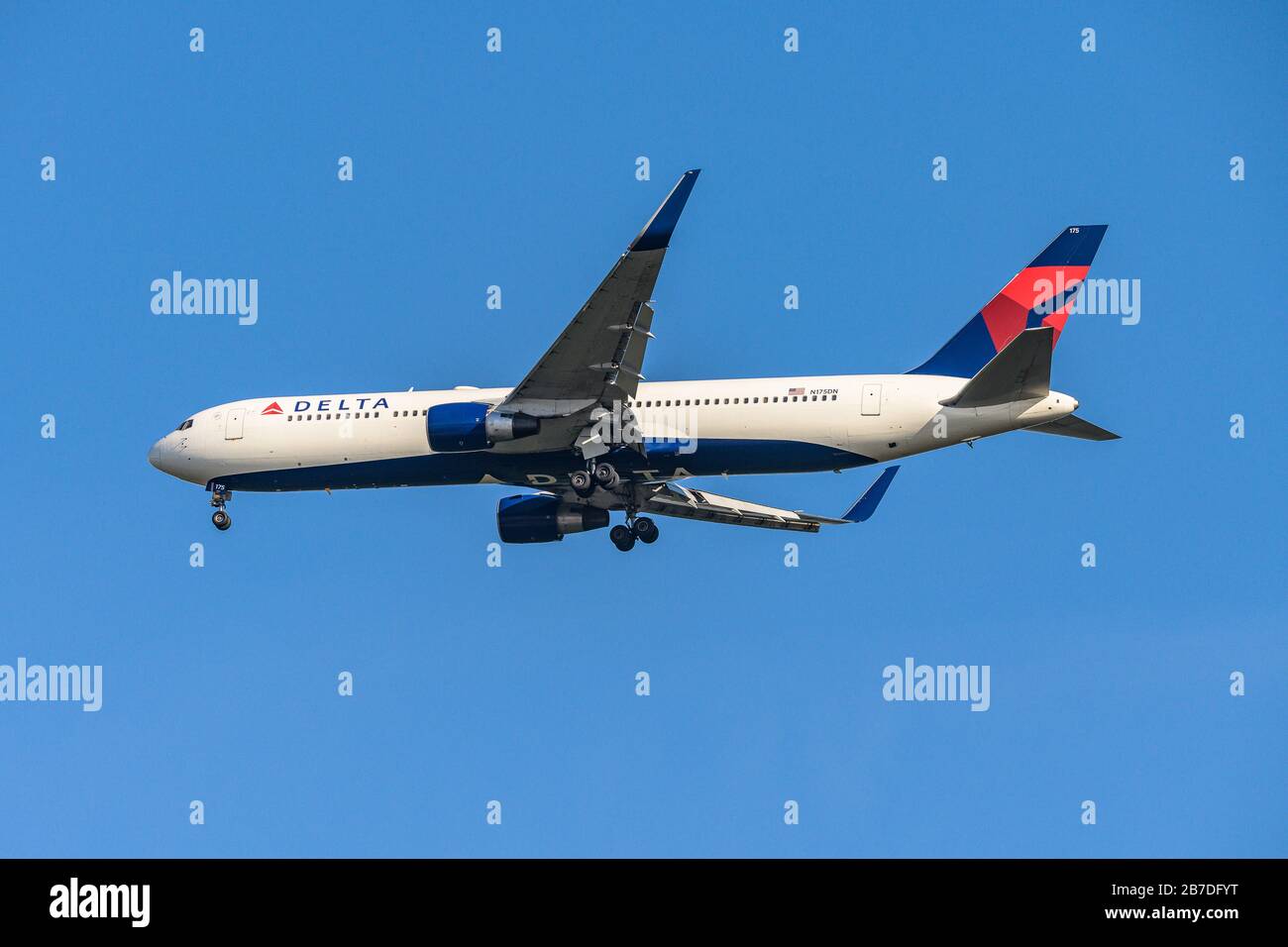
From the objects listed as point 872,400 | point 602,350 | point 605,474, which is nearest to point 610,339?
point 602,350

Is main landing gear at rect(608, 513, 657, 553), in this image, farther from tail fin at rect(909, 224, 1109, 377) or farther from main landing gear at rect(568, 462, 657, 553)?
tail fin at rect(909, 224, 1109, 377)

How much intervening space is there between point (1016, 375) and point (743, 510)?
11766 mm

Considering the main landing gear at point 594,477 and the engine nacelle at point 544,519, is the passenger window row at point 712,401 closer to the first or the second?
the main landing gear at point 594,477

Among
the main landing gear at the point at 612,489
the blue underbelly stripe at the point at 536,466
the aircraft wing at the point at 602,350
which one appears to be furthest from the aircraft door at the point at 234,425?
the main landing gear at the point at 612,489

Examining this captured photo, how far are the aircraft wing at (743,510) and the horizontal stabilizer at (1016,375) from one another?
20.3 feet

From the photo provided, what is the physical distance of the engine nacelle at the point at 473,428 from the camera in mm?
39250

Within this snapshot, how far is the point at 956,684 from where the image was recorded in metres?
41.4

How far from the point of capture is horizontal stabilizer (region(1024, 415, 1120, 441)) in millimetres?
37969

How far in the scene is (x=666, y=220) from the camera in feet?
112

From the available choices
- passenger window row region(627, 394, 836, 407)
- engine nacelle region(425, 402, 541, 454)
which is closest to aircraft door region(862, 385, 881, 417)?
passenger window row region(627, 394, 836, 407)

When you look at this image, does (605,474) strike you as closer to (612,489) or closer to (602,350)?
(612,489)

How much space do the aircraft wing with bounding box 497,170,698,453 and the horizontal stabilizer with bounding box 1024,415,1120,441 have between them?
30.6ft
